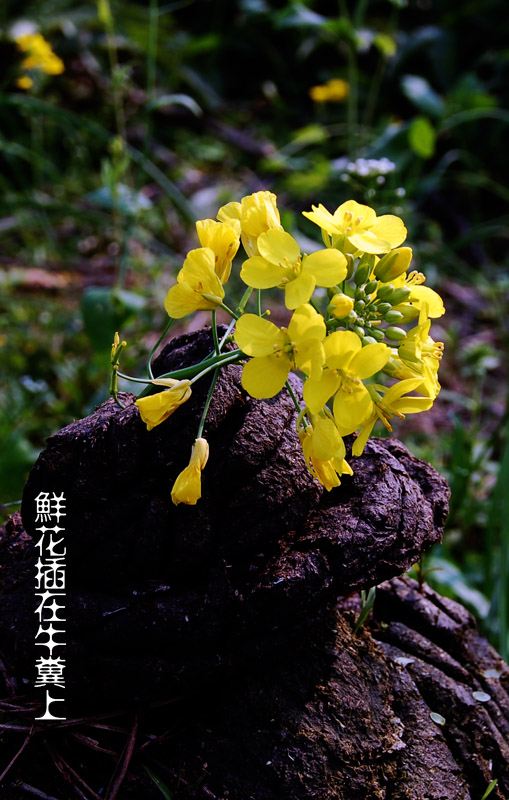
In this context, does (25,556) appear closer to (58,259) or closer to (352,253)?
(352,253)

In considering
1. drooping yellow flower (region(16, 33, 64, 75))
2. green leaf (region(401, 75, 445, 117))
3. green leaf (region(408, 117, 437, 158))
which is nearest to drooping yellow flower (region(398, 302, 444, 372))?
green leaf (region(408, 117, 437, 158))

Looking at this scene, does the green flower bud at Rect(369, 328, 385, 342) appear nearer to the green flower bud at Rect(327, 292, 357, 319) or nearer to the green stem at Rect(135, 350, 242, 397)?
the green flower bud at Rect(327, 292, 357, 319)

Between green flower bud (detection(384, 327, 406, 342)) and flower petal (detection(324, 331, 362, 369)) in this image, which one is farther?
green flower bud (detection(384, 327, 406, 342))

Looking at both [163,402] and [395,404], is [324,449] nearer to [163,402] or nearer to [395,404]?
[395,404]

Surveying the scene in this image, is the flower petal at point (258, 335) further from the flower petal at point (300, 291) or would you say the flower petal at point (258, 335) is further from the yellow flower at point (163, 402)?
the yellow flower at point (163, 402)

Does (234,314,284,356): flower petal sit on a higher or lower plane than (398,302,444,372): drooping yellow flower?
higher

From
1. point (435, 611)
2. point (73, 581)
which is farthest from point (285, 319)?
point (73, 581)

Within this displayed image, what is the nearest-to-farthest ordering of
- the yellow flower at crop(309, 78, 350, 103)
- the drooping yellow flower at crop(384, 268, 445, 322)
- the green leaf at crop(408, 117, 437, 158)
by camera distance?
1. the drooping yellow flower at crop(384, 268, 445, 322)
2. the green leaf at crop(408, 117, 437, 158)
3. the yellow flower at crop(309, 78, 350, 103)
